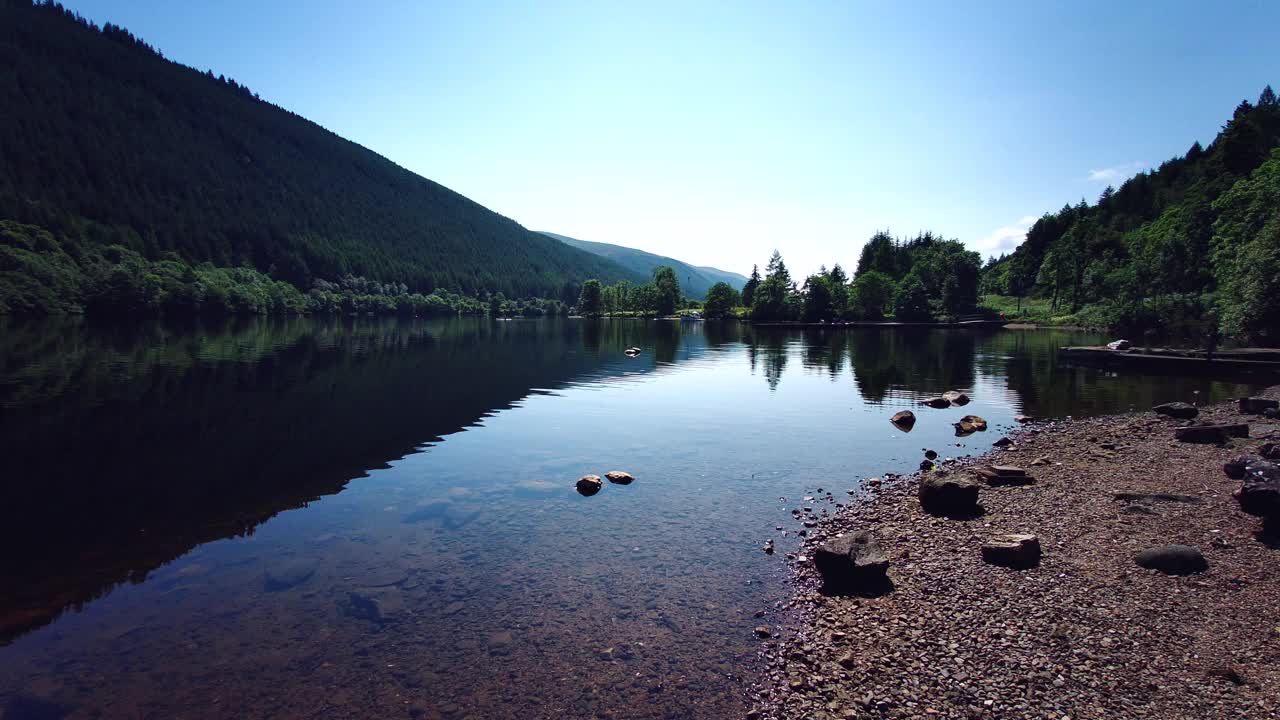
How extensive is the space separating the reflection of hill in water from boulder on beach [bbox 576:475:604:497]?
33.7 feet

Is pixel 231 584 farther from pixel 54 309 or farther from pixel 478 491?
pixel 54 309

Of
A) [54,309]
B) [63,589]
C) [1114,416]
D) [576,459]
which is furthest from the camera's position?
[54,309]

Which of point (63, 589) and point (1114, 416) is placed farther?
point (1114, 416)

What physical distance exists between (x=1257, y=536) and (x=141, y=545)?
32.5 m

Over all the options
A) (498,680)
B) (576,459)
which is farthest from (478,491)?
(498,680)

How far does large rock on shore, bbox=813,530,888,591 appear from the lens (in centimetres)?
1424

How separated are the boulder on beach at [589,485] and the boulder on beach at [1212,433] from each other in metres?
28.6

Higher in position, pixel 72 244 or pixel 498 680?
pixel 72 244

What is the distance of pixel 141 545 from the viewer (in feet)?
59.0

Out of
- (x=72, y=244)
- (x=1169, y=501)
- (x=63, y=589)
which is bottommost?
(x=63, y=589)

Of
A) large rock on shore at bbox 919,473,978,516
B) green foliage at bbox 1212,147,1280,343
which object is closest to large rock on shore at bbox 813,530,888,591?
large rock on shore at bbox 919,473,978,516

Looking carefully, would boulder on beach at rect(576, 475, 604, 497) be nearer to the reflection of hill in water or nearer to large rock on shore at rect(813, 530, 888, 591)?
large rock on shore at rect(813, 530, 888, 591)

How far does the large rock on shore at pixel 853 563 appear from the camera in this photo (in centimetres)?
1424

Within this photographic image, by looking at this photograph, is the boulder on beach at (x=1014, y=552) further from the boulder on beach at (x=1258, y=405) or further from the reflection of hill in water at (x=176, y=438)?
the boulder on beach at (x=1258, y=405)
